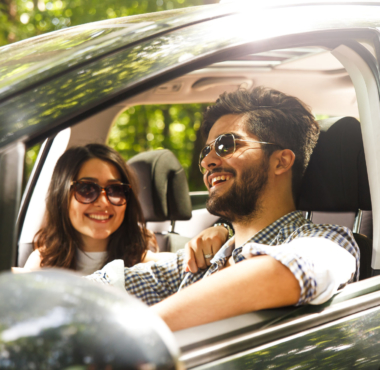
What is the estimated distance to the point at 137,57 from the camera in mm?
1143

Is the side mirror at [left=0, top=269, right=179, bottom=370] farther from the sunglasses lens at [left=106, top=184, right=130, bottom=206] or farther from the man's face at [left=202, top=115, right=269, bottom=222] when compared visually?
the sunglasses lens at [left=106, top=184, right=130, bottom=206]

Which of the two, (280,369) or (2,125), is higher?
(2,125)

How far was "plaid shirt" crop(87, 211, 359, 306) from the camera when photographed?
1.30 metres

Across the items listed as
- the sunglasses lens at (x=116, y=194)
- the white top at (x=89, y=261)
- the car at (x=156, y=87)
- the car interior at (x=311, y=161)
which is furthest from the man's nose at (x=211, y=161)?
the white top at (x=89, y=261)

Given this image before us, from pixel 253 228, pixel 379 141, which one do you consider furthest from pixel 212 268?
pixel 379 141

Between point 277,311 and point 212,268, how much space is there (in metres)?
0.76

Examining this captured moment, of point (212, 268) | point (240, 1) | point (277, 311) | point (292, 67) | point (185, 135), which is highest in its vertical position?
point (240, 1)

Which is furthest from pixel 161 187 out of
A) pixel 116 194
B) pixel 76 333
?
pixel 76 333

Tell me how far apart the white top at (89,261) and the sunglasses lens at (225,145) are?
109cm

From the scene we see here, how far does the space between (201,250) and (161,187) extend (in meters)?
1.27

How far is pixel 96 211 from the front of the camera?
8.85 ft

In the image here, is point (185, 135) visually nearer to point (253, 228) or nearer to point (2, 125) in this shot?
point (253, 228)

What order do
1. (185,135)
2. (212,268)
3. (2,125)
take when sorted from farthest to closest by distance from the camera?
(185,135), (212,268), (2,125)

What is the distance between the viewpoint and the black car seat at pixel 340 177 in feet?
6.36
